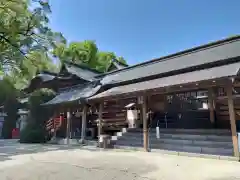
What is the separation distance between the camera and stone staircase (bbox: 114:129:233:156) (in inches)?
293

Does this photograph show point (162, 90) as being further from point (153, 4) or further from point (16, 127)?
point (16, 127)

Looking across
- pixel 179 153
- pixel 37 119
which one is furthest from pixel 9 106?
pixel 179 153

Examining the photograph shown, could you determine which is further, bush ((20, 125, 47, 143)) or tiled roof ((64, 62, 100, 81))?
tiled roof ((64, 62, 100, 81))

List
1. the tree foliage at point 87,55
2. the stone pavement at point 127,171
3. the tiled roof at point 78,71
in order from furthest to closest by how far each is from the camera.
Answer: the tree foliage at point 87,55 < the tiled roof at point 78,71 < the stone pavement at point 127,171

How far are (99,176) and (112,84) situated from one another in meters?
8.47

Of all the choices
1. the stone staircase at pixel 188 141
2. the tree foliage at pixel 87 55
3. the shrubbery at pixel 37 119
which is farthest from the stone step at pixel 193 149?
the tree foliage at pixel 87 55

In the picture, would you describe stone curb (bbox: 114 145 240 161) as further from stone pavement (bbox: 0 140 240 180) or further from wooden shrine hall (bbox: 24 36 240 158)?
stone pavement (bbox: 0 140 240 180)

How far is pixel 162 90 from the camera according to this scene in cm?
845

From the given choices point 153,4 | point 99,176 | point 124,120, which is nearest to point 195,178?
point 99,176

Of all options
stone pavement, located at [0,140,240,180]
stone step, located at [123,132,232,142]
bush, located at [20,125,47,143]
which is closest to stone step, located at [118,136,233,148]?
stone step, located at [123,132,232,142]

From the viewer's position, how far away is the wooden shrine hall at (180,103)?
25.1 ft

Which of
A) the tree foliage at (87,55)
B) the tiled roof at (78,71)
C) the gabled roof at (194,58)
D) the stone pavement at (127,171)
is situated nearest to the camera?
the stone pavement at (127,171)

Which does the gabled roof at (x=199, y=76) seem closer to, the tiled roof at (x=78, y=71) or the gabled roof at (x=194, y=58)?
the gabled roof at (x=194, y=58)

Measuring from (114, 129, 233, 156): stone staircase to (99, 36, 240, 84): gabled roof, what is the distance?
3.20 m
